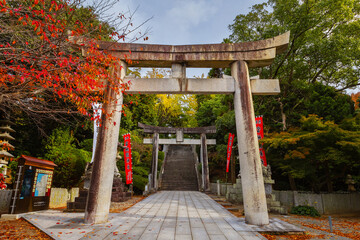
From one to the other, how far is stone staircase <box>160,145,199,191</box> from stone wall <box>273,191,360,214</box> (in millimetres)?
9185

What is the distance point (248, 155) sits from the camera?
5.07 m

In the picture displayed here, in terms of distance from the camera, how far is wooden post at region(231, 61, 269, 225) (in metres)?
4.78

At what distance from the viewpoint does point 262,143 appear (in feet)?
30.3

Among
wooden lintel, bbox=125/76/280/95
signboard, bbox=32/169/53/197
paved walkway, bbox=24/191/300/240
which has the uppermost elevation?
wooden lintel, bbox=125/76/280/95

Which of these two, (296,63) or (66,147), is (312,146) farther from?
(66,147)

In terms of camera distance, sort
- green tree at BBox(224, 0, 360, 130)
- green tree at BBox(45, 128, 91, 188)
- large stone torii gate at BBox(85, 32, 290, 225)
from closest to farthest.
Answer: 1. large stone torii gate at BBox(85, 32, 290, 225)
2. green tree at BBox(45, 128, 91, 188)
3. green tree at BBox(224, 0, 360, 130)

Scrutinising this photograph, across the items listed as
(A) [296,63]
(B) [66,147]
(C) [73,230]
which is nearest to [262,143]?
(A) [296,63]

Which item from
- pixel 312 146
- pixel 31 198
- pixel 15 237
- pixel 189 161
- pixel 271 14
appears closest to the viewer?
pixel 15 237

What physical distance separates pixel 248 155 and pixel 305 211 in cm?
616

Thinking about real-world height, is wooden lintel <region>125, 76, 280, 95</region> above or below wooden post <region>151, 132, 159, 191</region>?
above

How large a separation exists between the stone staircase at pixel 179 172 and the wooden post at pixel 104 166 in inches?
540

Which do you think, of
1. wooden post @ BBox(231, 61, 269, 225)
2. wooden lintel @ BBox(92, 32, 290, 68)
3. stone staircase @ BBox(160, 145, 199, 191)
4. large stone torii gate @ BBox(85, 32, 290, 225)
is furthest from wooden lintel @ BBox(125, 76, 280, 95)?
stone staircase @ BBox(160, 145, 199, 191)

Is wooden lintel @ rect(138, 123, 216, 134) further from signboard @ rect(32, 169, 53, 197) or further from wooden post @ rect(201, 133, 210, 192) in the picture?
signboard @ rect(32, 169, 53, 197)

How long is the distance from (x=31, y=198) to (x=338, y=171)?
14269mm
